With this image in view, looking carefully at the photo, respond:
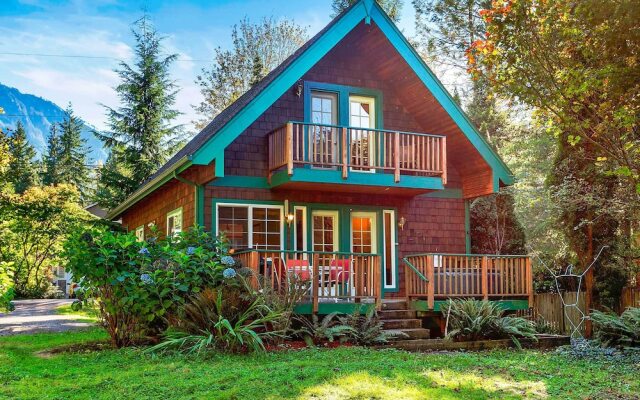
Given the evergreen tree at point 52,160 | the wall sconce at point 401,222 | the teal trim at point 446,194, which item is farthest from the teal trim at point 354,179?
the evergreen tree at point 52,160

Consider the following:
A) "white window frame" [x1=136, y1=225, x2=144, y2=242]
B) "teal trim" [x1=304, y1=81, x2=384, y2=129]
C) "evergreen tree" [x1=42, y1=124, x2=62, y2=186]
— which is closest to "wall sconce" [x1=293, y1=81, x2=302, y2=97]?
"teal trim" [x1=304, y1=81, x2=384, y2=129]

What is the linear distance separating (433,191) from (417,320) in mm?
3659

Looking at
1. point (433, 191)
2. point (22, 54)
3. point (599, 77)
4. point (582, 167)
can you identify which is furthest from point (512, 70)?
point (22, 54)

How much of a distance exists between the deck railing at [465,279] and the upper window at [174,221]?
5.27 meters

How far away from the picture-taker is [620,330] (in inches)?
401

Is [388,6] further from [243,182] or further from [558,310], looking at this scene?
[243,182]

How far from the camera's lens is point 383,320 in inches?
451

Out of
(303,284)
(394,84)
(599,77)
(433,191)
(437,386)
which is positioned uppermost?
(394,84)

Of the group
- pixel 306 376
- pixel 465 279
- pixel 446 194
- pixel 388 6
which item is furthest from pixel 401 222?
pixel 388 6

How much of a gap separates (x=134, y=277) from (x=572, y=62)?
22.9 feet

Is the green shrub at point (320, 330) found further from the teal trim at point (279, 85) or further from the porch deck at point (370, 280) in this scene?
the teal trim at point (279, 85)

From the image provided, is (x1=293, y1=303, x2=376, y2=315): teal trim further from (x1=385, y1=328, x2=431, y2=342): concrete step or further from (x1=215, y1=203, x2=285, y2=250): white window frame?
(x1=215, y1=203, x2=285, y2=250): white window frame

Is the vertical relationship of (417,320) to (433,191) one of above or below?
below

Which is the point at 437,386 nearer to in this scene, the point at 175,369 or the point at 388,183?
the point at 175,369
